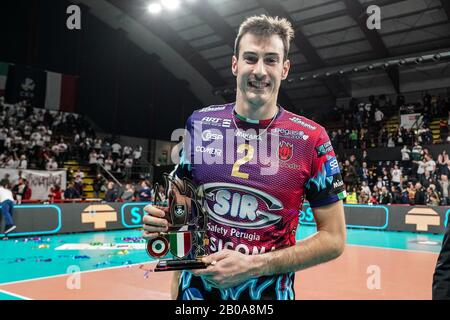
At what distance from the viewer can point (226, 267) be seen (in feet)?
5.74

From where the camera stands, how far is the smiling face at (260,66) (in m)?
2.10

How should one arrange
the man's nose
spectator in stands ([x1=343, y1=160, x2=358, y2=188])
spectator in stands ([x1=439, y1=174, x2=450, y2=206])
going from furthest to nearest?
spectator in stands ([x1=343, y1=160, x2=358, y2=188]), spectator in stands ([x1=439, y1=174, x2=450, y2=206]), the man's nose

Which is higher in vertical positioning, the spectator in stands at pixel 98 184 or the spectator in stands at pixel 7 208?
the spectator in stands at pixel 98 184

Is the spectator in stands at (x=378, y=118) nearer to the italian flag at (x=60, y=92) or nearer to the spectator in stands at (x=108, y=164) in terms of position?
the spectator in stands at (x=108, y=164)

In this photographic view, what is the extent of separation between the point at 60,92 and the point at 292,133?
25643 mm

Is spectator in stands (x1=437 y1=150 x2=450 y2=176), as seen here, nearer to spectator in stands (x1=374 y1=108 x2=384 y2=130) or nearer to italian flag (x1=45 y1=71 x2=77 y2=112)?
spectator in stands (x1=374 y1=108 x2=384 y2=130)

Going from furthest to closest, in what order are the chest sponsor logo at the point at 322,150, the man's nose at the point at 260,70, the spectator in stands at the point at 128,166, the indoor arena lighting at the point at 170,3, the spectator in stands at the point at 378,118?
the spectator in stands at the point at 378,118 < the spectator in stands at the point at 128,166 < the indoor arena lighting at the point at 170,3 < the chest sponsor logo at the point at 322,150 < the man's nose at the point at 260,70

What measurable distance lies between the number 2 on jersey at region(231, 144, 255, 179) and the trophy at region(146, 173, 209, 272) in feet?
1.04

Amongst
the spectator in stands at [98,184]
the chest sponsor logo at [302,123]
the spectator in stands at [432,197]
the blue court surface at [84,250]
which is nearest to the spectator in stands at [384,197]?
the spectator in stands at [432,197]

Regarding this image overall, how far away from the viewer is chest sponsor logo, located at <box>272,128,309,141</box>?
2205 millimetres

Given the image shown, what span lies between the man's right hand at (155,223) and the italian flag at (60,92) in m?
25.3

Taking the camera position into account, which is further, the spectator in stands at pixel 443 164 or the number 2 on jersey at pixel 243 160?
the spectator in stands at pixel 443 164

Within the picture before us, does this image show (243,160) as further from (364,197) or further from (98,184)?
(98,184)

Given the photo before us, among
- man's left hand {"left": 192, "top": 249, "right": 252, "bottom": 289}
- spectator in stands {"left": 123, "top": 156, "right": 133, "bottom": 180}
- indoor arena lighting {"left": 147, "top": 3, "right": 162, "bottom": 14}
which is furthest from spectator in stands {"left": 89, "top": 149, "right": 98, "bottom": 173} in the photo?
man's left hand {"left": 192, "top": 249, "right": 252, "bottom": 289}
